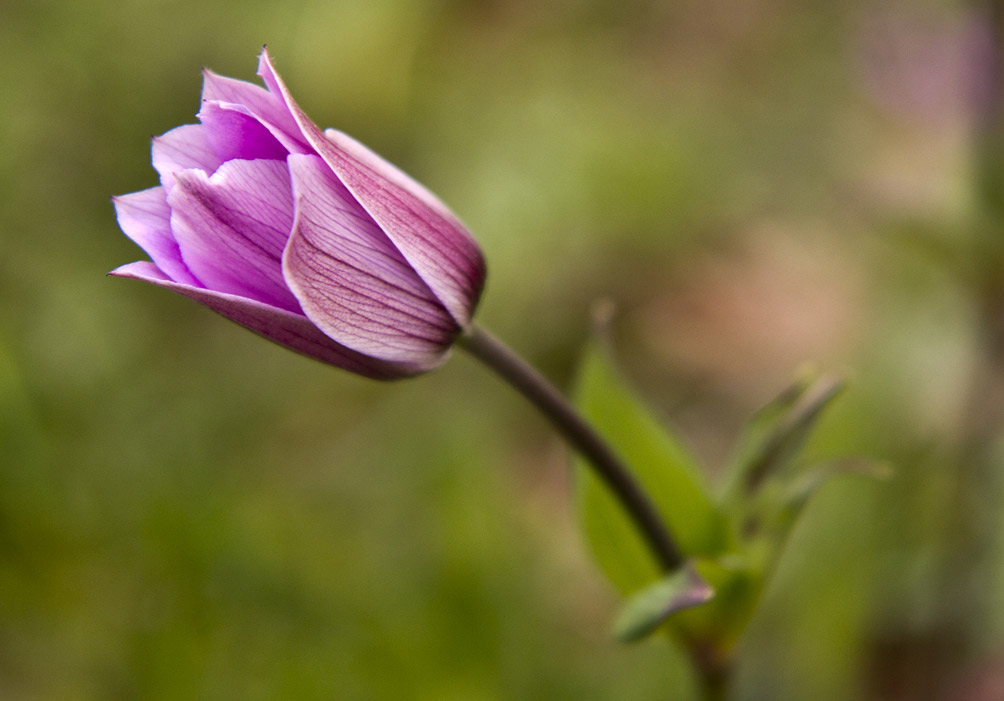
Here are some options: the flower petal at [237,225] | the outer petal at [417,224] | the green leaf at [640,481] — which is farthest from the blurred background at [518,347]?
the flower petal at [237,225]

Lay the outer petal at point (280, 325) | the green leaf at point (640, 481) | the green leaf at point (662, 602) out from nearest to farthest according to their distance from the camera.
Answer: the outer petal at point (280, 325) → the green leaf at point (662, 602) → the green leaf at point (640, 481)

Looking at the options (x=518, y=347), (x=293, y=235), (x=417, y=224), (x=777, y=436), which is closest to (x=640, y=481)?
(x=777, y=436)

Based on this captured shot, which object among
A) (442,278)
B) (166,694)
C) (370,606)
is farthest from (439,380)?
(442,278)

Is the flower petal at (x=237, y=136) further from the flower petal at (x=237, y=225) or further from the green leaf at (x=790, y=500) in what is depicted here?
the green leaf at (x=790, y=500)

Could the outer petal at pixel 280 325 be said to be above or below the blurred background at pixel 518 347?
above

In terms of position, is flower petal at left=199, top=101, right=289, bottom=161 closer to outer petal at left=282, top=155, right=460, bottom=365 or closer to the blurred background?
outer petal at left=282, top=155, right=460, bottom=365

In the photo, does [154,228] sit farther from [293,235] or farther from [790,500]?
[790,500]

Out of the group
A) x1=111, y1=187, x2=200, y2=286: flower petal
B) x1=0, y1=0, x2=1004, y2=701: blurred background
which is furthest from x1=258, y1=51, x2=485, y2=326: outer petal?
x1=0, y1=0, x2=1004, y2=701: blurred background
